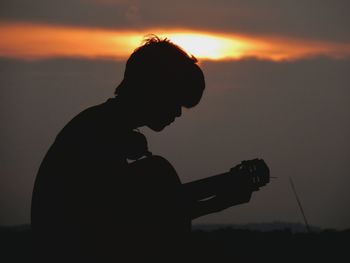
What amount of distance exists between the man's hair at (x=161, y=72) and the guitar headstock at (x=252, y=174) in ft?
1.58

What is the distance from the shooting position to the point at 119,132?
147 inches

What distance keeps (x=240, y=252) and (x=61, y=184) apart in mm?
5627

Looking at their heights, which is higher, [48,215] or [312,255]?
[48,215]

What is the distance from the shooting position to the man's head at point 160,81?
4.03 meters

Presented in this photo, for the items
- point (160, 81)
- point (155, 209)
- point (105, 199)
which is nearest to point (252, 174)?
point (160, 81)

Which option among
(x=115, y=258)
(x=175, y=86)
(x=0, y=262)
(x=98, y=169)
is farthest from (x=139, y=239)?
(x=0, y=262)

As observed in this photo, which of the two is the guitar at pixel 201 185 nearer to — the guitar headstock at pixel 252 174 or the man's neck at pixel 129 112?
the guitar headstock at pixel 252 174

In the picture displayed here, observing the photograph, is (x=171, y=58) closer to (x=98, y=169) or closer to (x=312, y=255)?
(x=98, y=169)

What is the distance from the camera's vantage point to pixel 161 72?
4.01m

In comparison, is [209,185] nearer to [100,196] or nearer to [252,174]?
[252,174]

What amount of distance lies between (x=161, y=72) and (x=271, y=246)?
5745mm

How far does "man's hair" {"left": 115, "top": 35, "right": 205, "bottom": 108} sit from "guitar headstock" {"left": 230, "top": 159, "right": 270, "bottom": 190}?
1.58ft

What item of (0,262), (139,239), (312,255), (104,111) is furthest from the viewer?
(0,262)

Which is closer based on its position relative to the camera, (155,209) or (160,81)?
(155,209)
